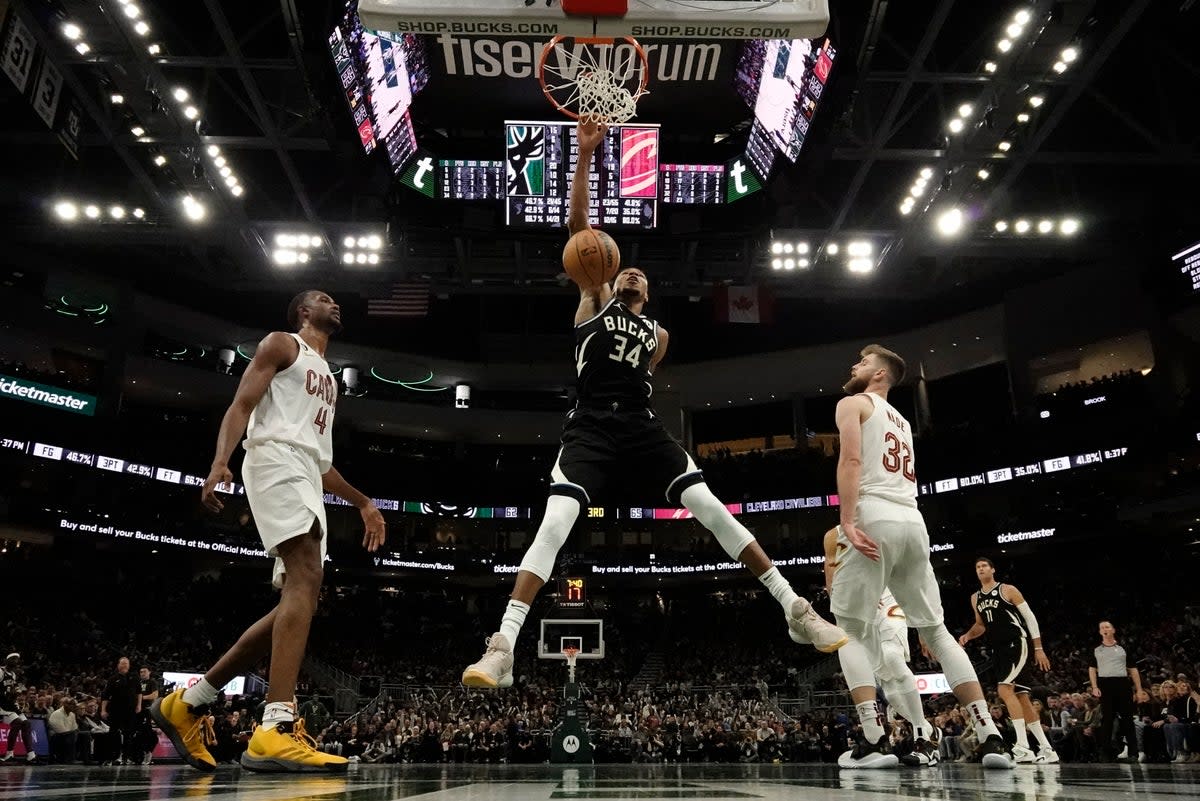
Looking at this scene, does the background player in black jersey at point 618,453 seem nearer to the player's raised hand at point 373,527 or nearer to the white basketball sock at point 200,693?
the player's raised hand at point 373,527

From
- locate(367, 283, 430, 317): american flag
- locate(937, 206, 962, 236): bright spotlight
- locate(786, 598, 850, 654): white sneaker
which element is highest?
locate(937, 206, 962, 236): bright spotlight

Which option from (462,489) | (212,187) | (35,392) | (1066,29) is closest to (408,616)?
(462,489)

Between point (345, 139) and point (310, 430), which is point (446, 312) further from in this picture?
point (310, 430)

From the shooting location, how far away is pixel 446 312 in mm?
32781

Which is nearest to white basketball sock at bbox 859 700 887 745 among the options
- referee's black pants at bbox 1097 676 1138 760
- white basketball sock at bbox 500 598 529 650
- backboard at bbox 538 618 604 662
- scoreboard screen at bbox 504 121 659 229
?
white basketball sock at bbox 500 598 529 650

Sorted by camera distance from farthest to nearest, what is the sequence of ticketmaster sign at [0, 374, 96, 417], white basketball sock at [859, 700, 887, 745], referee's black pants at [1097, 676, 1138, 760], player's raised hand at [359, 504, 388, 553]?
ticketmaster sign at [0, 374, 96, 417] → referee's black pants at [1097, 676, 1138, 760] → player's raised hand at [359, 504, 388, 553] → white basketball sock at [859, 700, 887, 745]

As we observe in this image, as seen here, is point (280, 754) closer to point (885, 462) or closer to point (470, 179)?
point (885, 462)

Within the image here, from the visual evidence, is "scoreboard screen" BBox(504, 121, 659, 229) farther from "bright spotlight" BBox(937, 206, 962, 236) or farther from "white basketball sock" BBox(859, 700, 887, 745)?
"white basketball sock" BBox(859, 700, 887, 745)

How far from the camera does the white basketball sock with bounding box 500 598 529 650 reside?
3.79 metres

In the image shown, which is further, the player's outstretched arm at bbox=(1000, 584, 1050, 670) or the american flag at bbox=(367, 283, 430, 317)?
the american flag at bbox=(367, 283, 430, 317)

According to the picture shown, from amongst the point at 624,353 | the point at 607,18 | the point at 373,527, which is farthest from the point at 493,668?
the point at 607,18

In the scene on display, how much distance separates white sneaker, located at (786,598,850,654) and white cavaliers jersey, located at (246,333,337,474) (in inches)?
91.2

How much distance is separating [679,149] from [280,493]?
17896 millimetres

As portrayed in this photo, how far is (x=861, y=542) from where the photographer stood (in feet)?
14.3
